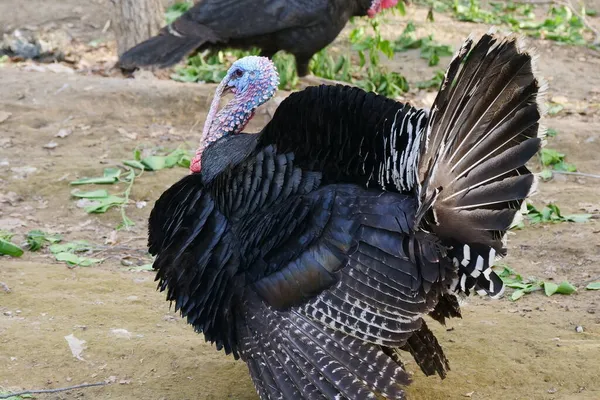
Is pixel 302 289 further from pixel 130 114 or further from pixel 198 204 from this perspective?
pixel 130 114

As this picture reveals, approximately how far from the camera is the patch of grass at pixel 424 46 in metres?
10.3

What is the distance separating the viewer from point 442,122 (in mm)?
3381

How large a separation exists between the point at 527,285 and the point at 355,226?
6.55 feet

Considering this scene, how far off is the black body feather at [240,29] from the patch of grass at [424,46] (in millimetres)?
2357

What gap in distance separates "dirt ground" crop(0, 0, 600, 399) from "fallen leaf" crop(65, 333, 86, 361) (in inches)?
1.0

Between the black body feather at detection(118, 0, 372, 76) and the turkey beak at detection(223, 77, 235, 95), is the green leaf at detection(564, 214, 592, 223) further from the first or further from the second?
the black body feather at detection(118, 0, 372, 76)

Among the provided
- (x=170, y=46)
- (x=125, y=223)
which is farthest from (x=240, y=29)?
(x=125, y=223)

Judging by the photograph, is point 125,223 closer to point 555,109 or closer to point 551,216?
point 551,216

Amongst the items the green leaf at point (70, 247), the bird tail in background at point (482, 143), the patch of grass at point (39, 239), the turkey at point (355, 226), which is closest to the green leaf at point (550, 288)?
the turkey at point (355, 226)

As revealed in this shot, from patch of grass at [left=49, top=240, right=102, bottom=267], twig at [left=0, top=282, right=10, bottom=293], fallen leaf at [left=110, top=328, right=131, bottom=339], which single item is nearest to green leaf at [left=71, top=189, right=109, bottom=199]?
patch of grass at [left=49, top=240, right=102, bottom=267]

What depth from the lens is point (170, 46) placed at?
7.79m

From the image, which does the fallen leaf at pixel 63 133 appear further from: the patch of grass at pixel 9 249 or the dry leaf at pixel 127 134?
the patch of grass at pixel 9 249

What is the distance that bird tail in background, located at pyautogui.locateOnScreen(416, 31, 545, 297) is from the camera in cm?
332

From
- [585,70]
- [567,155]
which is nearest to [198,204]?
[567,155]
